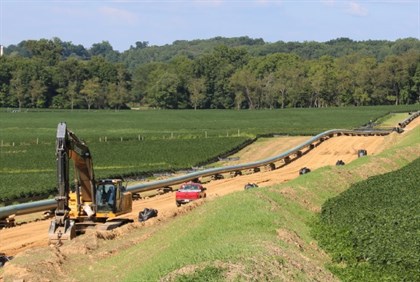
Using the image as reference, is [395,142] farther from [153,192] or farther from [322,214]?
[322,214]

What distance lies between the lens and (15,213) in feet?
124

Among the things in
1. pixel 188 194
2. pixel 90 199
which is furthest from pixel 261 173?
pixel 90 199

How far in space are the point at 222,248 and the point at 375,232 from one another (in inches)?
300

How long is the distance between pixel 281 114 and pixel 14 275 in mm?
159375

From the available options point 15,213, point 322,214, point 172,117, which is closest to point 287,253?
point 322,214

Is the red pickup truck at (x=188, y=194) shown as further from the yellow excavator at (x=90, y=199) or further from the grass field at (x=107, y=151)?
the yellow excavator at (x=90, y=199)

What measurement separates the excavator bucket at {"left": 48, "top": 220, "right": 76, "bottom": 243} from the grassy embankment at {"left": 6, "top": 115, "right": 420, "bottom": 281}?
4.58 feet

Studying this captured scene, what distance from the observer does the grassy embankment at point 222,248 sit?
18281mm

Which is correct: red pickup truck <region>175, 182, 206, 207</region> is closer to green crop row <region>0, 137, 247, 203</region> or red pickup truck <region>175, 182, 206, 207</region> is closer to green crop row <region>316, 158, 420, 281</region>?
green crop row <region>0, 137, 247, 203</region>

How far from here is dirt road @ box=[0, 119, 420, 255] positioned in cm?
3392

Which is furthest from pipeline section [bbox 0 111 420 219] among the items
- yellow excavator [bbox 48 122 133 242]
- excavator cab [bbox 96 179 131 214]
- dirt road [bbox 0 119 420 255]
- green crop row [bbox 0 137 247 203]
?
excavator cab [bbox 96 179 131 214]

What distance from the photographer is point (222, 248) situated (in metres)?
20.3

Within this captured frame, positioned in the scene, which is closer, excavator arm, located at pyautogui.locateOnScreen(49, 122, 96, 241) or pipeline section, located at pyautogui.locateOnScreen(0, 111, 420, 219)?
excavator arm, located at pyautogui.locateOnScreen(49, 122, 96, 241)

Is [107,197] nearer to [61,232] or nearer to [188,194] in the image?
[61,232]
